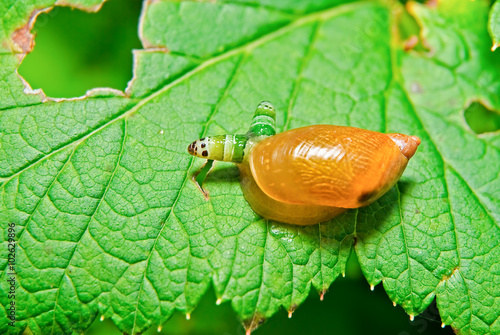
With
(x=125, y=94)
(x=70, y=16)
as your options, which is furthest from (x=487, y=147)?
(x=70, y=16)

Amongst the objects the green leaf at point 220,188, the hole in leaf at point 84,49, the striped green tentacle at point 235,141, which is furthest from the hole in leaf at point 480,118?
the hole in leaf at point 84,49

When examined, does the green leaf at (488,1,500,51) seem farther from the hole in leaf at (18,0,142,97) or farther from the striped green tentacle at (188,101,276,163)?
the hole in leaf at (18,0,142,97)

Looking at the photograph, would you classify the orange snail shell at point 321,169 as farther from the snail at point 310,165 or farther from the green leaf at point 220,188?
the green leaf at point 220,188

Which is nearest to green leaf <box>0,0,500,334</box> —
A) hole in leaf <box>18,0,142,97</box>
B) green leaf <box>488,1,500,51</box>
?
green leaf <box>488,1,500,51</box>

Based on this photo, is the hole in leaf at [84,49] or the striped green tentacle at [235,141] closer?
the striped green tentacle at [235,141]

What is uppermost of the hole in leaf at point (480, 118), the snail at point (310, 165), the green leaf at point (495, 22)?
the green leaf at point (495, 22)

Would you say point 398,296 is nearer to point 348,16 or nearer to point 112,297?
point 112,297

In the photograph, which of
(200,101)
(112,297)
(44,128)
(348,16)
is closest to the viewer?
(112,297)
